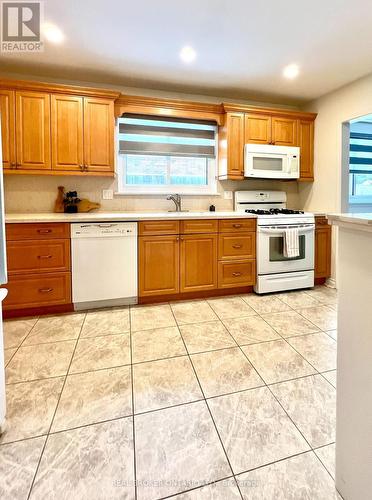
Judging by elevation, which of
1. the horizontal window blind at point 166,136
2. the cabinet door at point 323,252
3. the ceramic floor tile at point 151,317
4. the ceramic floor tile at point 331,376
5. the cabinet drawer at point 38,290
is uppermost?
the horizontal window blind at point 166,136

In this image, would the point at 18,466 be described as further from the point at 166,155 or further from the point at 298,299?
the point at 166,155

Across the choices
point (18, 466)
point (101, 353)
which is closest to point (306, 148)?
Result: point (101, 353)

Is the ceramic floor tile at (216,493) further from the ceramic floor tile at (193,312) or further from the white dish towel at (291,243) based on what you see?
the white dish towel at (291,243)

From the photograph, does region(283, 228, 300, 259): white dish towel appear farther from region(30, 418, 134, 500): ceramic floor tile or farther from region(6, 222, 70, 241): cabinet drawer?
region(30, 418, 134, 500): ceramic floor tile

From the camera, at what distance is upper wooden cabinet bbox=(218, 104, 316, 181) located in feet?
11.3

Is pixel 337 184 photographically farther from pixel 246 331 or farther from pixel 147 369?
pixel 147 369

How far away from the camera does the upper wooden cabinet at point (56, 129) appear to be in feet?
9.04

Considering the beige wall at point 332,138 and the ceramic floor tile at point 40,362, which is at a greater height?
the beige wall at point 332,138

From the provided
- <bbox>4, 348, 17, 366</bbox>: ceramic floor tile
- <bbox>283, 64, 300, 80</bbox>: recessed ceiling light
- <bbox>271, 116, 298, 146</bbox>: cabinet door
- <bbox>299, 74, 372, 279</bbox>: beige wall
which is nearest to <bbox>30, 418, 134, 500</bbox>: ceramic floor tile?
<bbox>4, 348, 17, 366</bbox>: ceramic floor tile

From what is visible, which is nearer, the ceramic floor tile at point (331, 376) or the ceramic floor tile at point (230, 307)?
the ceramic floor tile at point (331, 376)

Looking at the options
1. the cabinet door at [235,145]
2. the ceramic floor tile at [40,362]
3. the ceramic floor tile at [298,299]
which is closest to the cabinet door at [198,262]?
the ceramic floor tile at [298,299]

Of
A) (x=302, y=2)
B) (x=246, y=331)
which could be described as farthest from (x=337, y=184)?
(x=246, y=331)

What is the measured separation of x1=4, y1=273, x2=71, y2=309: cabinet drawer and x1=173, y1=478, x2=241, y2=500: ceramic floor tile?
210 cm

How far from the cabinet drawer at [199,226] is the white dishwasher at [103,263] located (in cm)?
53
